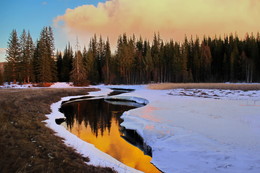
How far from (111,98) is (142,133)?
20115mm

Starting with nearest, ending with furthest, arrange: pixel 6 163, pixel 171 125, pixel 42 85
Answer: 1. pixel 6 163
2. pixel 171 125
3. pixel 42 85

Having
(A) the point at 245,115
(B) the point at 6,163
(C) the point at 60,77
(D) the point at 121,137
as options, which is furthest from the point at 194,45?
(B) the point at 6,163

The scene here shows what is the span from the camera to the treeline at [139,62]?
50000mm

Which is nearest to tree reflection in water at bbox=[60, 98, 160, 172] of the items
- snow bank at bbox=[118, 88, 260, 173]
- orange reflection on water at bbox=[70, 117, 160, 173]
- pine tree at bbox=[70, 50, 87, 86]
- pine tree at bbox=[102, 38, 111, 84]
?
orange reflection on water at bbox=[70, 117, 160, 173]

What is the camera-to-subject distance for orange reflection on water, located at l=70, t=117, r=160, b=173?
7223 millimetres

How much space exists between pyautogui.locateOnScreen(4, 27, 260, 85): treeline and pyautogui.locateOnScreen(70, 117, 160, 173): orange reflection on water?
3974 centimetres

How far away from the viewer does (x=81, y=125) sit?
45.7 feet

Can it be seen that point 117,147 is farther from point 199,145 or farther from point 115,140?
point 199,145

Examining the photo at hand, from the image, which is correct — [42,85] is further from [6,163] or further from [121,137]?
[6,163]

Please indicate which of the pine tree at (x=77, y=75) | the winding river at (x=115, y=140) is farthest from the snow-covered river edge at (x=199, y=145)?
the pine tree at (x=77, y=75)

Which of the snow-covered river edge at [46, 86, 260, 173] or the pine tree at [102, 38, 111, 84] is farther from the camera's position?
the pine tree at [102, 38, 111, 84]

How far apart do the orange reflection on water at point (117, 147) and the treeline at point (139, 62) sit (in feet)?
130

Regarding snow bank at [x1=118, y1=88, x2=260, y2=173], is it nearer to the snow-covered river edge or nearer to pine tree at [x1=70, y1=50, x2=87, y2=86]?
the snow-covered river edge

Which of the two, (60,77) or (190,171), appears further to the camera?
(60,77)
